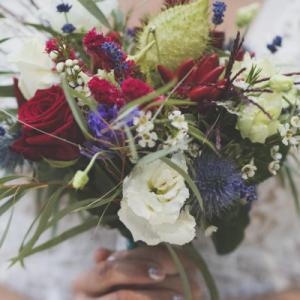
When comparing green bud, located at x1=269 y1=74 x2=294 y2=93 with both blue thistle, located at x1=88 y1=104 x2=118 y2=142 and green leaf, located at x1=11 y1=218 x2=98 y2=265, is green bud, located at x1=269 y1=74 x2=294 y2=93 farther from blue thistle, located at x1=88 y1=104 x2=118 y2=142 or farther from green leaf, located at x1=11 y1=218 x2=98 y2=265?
A: green leaf, located at x1=11 y1=218 x2=98 y2=265

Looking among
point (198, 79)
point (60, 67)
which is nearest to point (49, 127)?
point (60, 67)

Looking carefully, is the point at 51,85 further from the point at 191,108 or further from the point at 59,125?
the point at 191,108

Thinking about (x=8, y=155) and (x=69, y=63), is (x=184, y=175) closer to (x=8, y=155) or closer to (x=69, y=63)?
(x=69, y=63)

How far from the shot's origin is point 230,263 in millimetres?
917

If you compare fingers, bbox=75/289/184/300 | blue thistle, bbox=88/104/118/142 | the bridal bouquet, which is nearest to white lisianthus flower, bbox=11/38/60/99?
the bridal bouquet

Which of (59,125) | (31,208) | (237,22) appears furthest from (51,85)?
(31,208)

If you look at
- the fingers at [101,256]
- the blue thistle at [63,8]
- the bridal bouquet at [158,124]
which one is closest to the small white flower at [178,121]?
the bridal bouquet at [158,124]

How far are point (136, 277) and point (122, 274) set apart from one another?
0.07ft

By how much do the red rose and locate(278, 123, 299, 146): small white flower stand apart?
0.23 metres

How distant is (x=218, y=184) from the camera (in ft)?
1.73

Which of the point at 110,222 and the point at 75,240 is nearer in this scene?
the point at 110,222

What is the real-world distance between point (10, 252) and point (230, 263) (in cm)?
45

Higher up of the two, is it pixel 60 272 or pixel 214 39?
pixel 214 39

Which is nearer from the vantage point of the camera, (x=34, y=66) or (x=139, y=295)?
(x=34, y=66)
